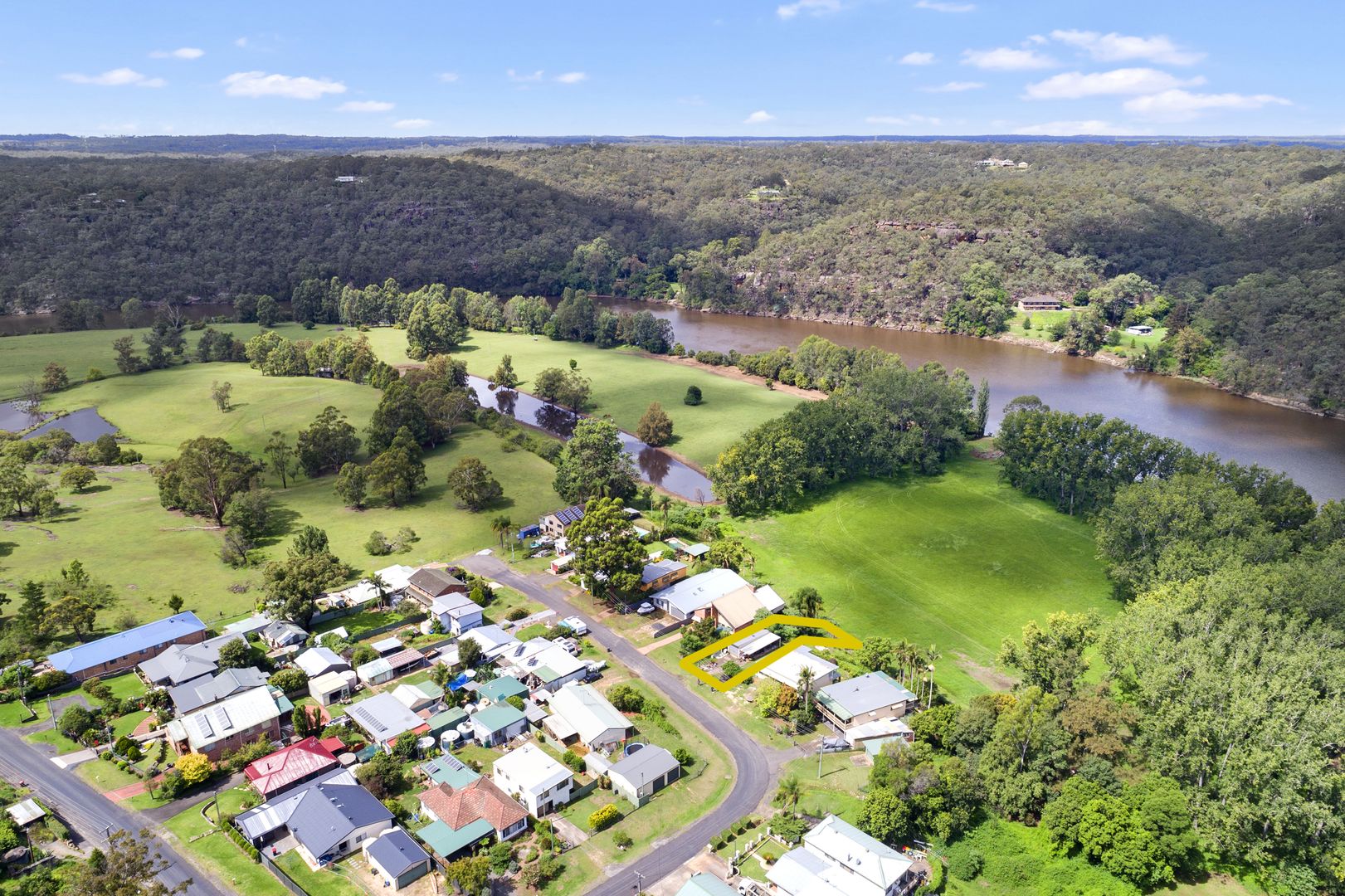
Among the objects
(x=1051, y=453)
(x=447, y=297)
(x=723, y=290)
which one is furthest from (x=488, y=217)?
(x=1051, y=453)

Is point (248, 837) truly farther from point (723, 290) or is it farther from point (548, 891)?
point (723, 290)

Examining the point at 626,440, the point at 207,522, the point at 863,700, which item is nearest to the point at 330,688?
the point at 863,700

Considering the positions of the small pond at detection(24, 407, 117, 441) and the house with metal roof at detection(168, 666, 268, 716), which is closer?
the house with metal roof at detection(168, 666, 268, 716)

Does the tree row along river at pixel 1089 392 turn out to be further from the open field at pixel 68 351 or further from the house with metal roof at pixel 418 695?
the house with metal roof at pixel 418 695

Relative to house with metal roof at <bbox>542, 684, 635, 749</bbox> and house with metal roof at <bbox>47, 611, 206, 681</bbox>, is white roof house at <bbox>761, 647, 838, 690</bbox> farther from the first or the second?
house with metal roof at <bbox>47, 611, 206, 681</bbox>

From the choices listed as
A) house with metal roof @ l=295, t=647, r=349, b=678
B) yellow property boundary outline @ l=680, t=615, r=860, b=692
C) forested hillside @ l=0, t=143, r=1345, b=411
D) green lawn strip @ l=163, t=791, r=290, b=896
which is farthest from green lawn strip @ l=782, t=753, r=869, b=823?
forested hillside @ l=0, t=143, r=1345, b=411

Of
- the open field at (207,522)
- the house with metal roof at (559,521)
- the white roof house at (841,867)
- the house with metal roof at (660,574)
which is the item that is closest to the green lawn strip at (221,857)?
the open field at (207,522)
